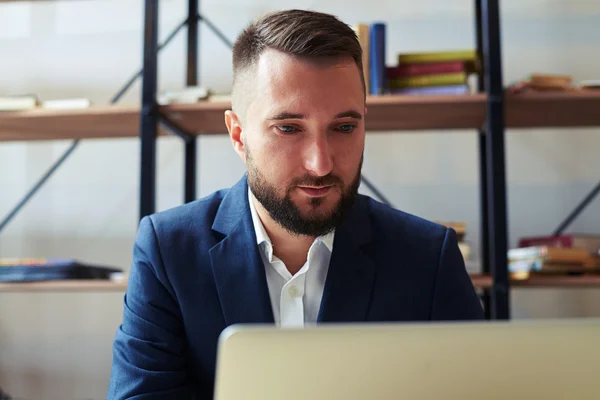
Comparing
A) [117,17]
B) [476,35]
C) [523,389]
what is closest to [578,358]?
[523,389]

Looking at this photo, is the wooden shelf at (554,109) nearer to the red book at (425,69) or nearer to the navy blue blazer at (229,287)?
the red book at (425,69)

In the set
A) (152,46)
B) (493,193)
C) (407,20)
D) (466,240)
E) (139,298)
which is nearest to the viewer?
(139,298)

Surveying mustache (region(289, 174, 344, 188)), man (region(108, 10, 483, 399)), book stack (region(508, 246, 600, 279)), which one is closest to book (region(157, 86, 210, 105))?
man (region(108, 10, 483, 399))

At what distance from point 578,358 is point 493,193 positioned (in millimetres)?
1393

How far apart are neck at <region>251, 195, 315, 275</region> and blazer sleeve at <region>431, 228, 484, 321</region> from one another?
261 mm

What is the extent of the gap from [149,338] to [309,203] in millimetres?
385

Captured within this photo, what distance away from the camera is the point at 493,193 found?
194cm

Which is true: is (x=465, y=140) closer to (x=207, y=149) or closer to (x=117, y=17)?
(x=207, y=149)

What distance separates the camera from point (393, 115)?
208cm

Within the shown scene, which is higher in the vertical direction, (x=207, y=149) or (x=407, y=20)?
(x=407, y=20)

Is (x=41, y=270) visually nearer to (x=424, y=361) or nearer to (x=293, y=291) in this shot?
(x=293, y=291)

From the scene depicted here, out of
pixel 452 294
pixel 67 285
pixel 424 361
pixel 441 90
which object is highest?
pixel 441 90

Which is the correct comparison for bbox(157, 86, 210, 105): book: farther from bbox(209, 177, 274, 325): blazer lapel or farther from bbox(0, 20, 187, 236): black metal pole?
bbox(209, 177, 274, 325): blazer lapel

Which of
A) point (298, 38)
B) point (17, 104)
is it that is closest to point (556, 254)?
point (298, 38)
